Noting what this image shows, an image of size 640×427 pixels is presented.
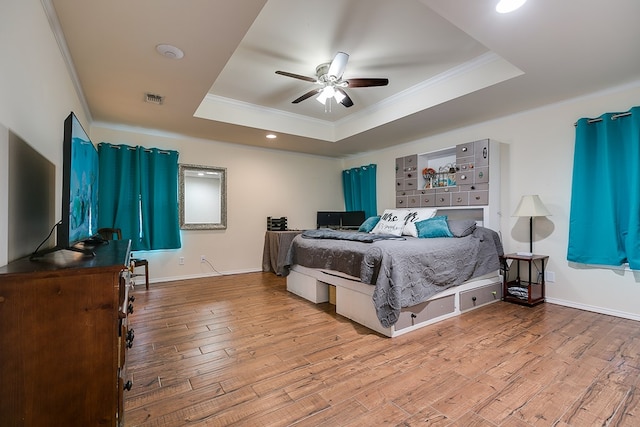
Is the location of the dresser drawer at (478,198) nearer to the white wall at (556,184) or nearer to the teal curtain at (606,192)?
the white wall at (556,184)

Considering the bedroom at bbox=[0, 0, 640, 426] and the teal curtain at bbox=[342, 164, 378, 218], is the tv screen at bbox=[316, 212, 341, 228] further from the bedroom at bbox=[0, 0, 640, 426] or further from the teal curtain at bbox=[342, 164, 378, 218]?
the teal curtain at bbox=[342, 164, 378, 218]

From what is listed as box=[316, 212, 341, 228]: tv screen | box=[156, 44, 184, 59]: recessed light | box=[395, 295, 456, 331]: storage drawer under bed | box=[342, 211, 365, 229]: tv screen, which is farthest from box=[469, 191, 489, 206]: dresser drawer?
box=[156, 44, 184, 59]: recessed light

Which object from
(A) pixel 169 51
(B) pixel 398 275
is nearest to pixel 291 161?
(A) pixel 169 51

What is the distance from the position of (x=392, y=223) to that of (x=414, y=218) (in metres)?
0.30

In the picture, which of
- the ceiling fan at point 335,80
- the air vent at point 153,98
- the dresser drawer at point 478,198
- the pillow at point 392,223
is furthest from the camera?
the pillow at point 392,223

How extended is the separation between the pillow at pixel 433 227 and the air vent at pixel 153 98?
10.9 ft

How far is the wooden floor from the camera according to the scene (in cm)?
153

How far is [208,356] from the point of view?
215 cm

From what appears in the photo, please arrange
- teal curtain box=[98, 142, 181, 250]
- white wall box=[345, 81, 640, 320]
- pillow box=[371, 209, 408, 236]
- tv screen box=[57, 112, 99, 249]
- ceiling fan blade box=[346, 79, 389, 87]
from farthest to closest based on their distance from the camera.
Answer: teal curtain box=[98, 142, 181, 250] < pillow box=[371, 209, 408, 236] < white wall box=[345, 81, 640, 320] < ceiling fan blade box=[346, 79, 389, 87] < tv screen box=[57, 112, 99, 249]

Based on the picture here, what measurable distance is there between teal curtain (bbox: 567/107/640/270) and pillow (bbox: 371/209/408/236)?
5.94ft

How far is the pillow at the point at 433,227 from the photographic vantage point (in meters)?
3.46

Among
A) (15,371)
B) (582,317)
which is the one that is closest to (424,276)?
(582,317)

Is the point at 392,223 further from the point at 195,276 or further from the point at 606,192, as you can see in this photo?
the point at 195,276

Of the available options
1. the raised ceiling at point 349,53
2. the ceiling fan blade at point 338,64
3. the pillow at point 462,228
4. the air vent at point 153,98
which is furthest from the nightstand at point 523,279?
the air vent at point 153,98
